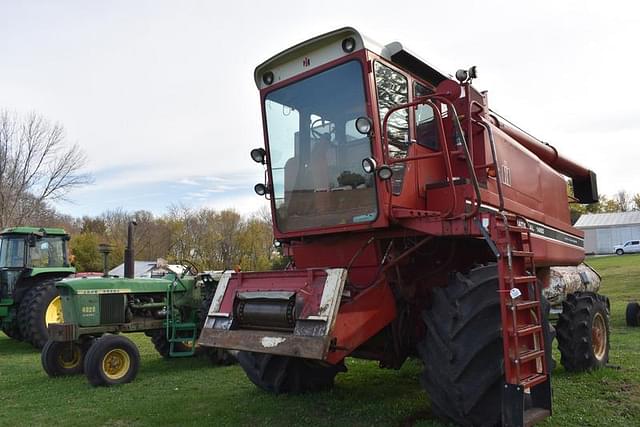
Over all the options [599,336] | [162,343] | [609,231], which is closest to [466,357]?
[599,336]

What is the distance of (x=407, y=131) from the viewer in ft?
18.4

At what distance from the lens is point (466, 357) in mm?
4488

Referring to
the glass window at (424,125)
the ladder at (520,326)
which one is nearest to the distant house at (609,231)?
the glass window at (424,125)

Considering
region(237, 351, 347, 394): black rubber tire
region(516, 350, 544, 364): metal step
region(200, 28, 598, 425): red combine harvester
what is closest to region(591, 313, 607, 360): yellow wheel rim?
region(200, 28, 598, 425): red combine harvester

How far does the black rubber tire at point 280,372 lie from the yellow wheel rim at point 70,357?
4.35 m

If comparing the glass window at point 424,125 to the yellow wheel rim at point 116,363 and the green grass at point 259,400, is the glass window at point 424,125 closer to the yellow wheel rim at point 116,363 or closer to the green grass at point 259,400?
the green grass at point 259,400

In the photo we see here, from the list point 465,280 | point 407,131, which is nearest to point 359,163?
point 407,131

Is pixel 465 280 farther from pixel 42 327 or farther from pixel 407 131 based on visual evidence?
pixel 42 327

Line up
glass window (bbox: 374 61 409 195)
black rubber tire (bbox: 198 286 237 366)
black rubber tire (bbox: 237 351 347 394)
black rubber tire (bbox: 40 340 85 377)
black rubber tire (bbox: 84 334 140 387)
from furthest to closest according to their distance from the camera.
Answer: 1. black rubber tire (bbox: 198 286 237 366)
2. black rubber tire (bbox: 40 340 85 377)
3. black rubber tire (bbox: 84 334 140 387)
4. black rubber tire (bbox: 237 351 347 394)
5. glass window (bbox: 374 61 409 195)

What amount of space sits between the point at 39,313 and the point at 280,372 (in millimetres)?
8348

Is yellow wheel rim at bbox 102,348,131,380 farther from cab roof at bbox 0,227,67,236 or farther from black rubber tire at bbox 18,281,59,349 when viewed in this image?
cab roof at bbox 0,227,67,236

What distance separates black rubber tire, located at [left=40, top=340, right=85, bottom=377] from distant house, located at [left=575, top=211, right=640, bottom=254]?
62.5 meters

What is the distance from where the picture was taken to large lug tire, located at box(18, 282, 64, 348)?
1248 cm

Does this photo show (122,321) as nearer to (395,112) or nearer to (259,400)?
(259,400)
